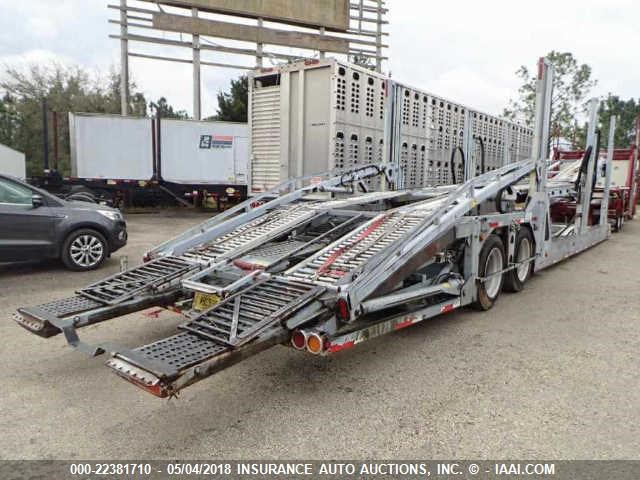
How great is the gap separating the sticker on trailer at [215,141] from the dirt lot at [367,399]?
12.8m

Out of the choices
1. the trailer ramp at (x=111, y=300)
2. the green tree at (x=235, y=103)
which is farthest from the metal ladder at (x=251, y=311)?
the green tree at (x=235, y=103)

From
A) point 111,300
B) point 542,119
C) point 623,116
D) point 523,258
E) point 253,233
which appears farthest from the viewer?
point 623,116

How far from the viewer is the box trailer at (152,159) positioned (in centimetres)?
1599

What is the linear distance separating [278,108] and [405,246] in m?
4.73

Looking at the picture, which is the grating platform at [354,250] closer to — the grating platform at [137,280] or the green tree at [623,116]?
the grating platform at [137,280]

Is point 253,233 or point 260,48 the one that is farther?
point 260,48

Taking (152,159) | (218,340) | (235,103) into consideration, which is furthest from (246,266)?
(235,103)

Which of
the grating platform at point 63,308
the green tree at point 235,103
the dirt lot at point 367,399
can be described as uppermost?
the green tree at point 235,103

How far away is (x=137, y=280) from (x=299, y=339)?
177 cm

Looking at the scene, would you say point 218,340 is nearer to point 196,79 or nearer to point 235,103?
point 196,79

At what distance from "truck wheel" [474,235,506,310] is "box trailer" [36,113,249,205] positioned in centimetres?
1185

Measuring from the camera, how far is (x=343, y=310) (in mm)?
3404

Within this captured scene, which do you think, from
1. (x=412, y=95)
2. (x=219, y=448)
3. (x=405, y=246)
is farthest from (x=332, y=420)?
(x=412, y=95)

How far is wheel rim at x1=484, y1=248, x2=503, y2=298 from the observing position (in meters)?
5.41
